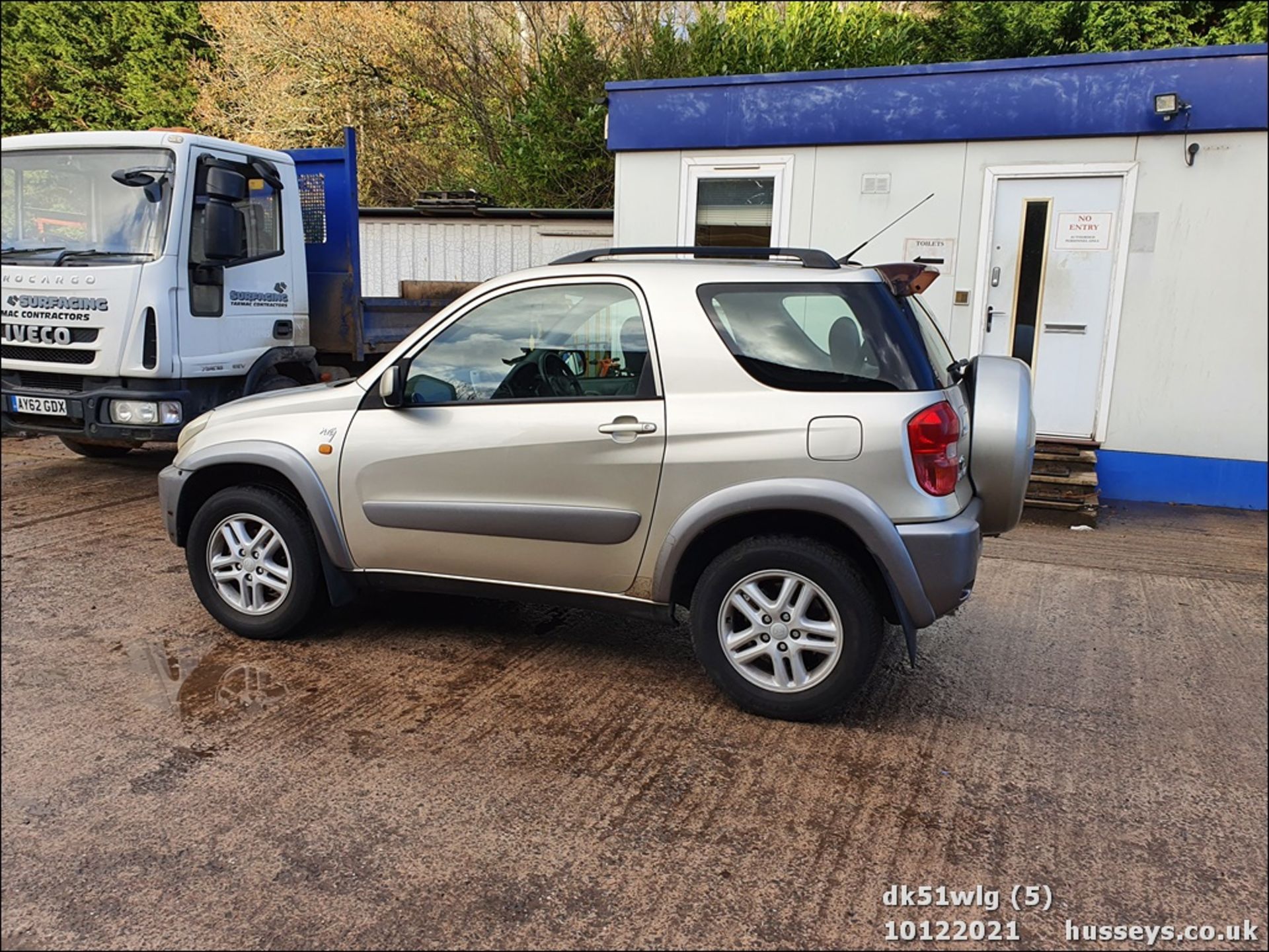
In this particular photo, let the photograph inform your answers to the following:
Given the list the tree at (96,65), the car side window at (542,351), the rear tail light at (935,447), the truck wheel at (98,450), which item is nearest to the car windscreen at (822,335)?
the rear tail light at (935,447)

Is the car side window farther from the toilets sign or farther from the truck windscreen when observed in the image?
the toilets sign

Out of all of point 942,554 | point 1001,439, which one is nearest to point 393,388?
point 942,554

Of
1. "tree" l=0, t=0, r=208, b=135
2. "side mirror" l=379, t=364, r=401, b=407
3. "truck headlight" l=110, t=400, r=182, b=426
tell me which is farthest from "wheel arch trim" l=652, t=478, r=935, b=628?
"tree" l=0, t=0, r=208, b=135

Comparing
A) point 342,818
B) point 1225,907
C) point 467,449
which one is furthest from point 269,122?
point 1225,907

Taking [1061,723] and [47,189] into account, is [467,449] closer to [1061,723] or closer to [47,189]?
[1061,723]

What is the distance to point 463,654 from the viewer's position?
432 centimetres

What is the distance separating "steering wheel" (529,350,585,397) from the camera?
12.8 feet

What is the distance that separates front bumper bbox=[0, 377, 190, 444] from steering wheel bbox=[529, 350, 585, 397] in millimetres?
3560

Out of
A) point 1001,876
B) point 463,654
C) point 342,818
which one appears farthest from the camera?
point 463,654

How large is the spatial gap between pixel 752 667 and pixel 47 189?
5.90 m

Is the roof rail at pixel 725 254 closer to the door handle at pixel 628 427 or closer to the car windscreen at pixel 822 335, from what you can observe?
the car windscreen at pixel 822 335

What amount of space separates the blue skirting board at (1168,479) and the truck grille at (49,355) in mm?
7450

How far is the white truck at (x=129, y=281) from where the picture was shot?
625 cm

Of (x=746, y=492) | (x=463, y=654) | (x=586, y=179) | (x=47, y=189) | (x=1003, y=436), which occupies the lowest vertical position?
(x=463, y=654)
